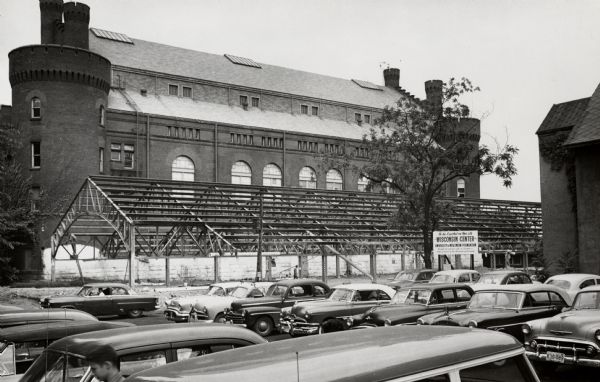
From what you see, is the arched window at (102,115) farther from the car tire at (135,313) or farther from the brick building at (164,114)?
the car tire at (135,313)

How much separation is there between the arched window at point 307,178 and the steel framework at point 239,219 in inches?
587

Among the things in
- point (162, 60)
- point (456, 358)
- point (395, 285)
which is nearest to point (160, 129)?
point (162, 60)

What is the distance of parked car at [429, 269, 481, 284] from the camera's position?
1925cm

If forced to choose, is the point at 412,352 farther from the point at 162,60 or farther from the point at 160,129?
the point at 162,60

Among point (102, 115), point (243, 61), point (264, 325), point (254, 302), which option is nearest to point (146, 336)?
point (264, 325)

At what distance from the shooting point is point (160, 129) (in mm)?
46875

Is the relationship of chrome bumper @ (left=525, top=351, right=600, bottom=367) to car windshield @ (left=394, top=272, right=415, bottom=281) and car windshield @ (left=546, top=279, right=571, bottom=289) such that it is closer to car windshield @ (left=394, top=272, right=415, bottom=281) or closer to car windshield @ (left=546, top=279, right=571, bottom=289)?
car windshield @ (left=546, top=279, right=571, bottom=289)

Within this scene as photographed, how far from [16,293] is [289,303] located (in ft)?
51.3

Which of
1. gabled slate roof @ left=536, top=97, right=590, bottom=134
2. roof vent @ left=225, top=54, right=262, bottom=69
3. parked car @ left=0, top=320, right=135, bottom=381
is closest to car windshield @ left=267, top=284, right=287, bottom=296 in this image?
parked car @ left=0, top=320, right=135, bottom=381

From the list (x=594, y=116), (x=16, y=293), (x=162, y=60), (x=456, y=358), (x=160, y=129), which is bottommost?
(x=16, y=293)

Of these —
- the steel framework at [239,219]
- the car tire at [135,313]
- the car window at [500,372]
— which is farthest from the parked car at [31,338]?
the steel framework at [239,219]

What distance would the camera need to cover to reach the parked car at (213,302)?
57.9 ft

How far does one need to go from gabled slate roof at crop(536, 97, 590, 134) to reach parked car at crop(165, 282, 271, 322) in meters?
17.9

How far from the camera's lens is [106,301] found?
803 inches
